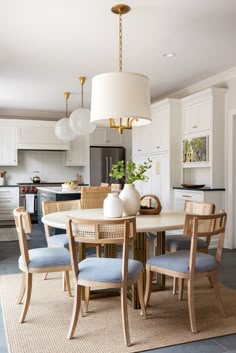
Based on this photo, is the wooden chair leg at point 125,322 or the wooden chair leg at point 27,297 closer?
the wooden chair leg at point 125,322

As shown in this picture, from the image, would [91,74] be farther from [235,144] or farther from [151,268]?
[151,268]

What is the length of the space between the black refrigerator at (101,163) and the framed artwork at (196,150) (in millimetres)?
2712

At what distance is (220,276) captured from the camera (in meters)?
3.76

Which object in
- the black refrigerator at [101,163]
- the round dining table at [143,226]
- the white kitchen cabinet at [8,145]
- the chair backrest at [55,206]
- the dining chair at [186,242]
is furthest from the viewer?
the black refrigerator at [101,163]

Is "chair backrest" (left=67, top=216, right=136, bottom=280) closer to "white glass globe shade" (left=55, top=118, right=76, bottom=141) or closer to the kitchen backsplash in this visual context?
"white glass globe shade" (left=55, top=118, right=76, bottom=141)

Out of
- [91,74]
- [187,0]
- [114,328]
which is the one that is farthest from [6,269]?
[187,0]

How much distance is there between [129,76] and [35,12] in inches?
45.9

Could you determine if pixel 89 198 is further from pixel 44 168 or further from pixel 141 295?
pixel 44 168

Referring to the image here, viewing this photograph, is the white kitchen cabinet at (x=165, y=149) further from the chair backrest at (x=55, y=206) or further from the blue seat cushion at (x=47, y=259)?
the blue seat cushion at (x=47, y=259)

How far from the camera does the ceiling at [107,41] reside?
3.11 meters

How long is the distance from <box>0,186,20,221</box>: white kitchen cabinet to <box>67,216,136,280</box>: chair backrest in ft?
17.4

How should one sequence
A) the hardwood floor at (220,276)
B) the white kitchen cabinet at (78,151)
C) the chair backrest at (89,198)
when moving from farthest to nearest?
the white kitchen cabinet at (78,151), the chair backrest at (89,198), the hardwood floor at (220,276)

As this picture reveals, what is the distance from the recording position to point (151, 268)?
2.68m

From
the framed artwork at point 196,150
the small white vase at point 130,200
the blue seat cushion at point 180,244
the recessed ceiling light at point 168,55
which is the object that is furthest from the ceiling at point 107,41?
the blue seat cushion at point 180,244
